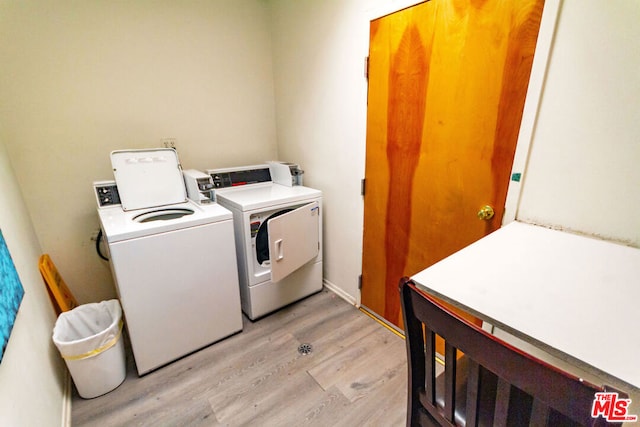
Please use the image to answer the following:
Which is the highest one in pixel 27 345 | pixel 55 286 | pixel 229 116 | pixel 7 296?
pixel 229 116

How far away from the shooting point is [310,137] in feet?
7.98

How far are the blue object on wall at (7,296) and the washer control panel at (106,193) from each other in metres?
0.82

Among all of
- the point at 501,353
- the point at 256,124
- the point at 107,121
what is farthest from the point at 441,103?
the point at 107,121

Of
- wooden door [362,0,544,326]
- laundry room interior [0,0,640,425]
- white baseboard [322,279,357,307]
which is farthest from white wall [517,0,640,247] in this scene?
white baseboard [322,279,357,307]

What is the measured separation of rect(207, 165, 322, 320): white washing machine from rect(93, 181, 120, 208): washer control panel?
64 cm

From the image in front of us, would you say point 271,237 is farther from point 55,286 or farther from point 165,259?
point 55,286

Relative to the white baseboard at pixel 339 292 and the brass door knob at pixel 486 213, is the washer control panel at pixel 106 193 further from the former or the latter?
the brass door knob at pixel 486 213

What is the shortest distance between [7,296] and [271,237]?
1.15 meters

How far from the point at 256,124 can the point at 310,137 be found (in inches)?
25.0

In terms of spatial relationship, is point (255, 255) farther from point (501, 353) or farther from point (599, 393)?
point (599, 393)

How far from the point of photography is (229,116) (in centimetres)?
256

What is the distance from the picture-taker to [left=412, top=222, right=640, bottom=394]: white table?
644 millimetres

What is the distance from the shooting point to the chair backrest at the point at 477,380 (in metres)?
0.47

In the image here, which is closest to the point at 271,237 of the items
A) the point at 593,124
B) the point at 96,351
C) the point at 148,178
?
the point at 148,178
